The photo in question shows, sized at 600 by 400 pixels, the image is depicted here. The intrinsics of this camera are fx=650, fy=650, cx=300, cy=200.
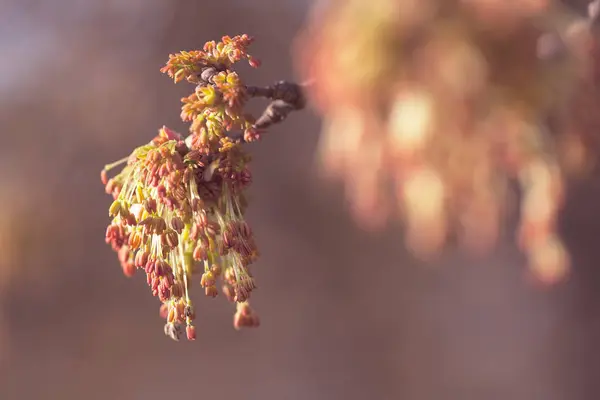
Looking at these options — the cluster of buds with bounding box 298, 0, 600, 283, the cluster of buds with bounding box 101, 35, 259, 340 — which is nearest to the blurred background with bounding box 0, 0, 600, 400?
the cluster of buds with bounding box 101, 35, 259, 340

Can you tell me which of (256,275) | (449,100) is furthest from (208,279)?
(256,275)

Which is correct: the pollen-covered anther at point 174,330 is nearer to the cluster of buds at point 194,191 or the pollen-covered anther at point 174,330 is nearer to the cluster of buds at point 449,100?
the cluster of buds at point 194,191

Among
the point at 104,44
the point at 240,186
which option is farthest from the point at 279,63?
the point at 240,186

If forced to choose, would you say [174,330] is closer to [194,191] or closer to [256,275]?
[194,191]

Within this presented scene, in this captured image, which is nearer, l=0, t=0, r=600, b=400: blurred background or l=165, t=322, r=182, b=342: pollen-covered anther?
l=165, t=322, r=182, b=342: pollen-covered anther

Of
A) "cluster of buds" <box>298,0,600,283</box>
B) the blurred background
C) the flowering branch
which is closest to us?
"cluster of buds" <box>298,0,600,283</box>

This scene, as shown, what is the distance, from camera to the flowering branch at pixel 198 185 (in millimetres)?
473

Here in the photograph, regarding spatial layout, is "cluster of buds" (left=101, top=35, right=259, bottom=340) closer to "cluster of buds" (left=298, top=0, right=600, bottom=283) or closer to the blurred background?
"cluster of buds" (left=298, top=0, right=600, bottom=283)

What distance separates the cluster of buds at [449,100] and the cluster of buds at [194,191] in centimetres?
14

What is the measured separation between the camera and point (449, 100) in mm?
312

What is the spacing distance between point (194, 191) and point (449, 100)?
0.76 ft

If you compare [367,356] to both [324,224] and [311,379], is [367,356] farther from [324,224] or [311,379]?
[324,224]

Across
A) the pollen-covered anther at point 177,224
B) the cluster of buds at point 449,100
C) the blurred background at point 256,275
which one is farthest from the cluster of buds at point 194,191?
the blurred background at point 256,275

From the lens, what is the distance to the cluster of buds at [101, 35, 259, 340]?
475 mm
